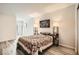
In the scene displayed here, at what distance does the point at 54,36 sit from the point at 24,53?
2.25ft

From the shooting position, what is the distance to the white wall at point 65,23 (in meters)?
1.62

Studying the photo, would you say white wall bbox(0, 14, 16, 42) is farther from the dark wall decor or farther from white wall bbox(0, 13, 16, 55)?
the dark wall decor

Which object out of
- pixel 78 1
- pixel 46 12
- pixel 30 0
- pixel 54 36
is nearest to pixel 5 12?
pixel 30 0

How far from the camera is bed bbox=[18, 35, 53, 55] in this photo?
5.33 ft

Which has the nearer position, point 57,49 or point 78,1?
point 78,1

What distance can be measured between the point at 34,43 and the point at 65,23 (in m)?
0.73

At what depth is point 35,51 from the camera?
160cm

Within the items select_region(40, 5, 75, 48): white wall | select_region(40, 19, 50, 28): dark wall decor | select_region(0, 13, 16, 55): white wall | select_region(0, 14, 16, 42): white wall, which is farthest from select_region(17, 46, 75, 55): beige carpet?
select_region(40, 19, 50, 28): dark wall decor

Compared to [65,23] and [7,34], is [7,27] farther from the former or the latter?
[65,23]

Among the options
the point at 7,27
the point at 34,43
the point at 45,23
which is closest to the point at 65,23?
the point at 45,23

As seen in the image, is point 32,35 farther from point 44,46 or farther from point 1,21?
point 1,21

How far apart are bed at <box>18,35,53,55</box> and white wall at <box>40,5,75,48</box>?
0.20 metres

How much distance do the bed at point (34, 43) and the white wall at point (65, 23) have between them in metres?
0.20

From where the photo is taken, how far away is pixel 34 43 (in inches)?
64.8
